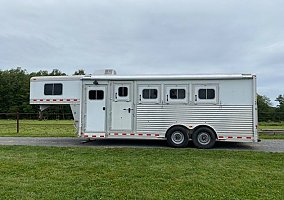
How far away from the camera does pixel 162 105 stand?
38.7ft

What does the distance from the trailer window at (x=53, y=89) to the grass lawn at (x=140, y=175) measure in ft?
9.68

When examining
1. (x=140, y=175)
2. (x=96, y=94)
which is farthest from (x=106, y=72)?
(x=140, y=175)

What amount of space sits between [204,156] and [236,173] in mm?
2349

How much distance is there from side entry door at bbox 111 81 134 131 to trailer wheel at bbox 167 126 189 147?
1447 millimetres

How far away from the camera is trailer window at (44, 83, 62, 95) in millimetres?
12375

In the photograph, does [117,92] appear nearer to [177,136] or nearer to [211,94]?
[177,136]

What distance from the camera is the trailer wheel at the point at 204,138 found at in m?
11.5

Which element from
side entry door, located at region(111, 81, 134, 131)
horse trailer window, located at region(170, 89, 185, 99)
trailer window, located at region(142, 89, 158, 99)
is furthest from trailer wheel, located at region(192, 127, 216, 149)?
side entry door, located at region(111, 81, 134, 131)

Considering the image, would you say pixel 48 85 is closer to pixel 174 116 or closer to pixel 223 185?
pixel 174 116

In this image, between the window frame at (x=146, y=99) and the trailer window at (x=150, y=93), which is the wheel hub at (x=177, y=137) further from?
the trailer window at (x=150, y=93)

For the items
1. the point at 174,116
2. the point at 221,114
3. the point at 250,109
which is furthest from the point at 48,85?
the point at 250,109

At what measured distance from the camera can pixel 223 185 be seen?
239 inches

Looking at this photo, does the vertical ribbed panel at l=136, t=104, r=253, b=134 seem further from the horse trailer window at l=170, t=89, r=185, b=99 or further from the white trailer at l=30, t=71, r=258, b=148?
the horse trailer window at l=170, t=89, r=185, b=99

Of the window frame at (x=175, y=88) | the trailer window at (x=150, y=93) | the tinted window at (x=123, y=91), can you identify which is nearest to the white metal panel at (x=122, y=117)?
the tinted window at (x=123, y=91)
